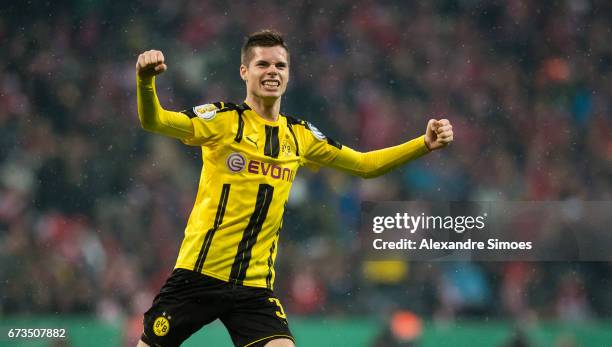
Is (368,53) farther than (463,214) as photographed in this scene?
Yes

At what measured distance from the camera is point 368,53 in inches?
408

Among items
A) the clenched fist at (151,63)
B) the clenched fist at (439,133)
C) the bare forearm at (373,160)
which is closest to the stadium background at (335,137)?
the bare forearm at (373,160)

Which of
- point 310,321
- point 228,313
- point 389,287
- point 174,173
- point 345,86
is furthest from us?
point 345,86

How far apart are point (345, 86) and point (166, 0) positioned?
2.22 metres

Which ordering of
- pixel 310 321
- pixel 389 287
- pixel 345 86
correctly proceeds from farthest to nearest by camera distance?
pixel 345 86
pixel 389 287
pixel 310 321

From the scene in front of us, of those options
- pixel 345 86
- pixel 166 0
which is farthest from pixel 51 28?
pixel 345 86

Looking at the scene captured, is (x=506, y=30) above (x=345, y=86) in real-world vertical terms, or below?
above

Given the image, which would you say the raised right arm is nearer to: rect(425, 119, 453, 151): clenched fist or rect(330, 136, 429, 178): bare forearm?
rect(330, 136, 429, 178): bare forearm

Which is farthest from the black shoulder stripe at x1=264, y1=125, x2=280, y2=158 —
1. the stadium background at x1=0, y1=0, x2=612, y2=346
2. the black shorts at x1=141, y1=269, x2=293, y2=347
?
the stadium background at x1=0, y1=0, x2=612, y2=346

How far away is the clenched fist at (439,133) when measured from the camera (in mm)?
4465

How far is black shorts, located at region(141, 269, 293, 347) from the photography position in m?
4.14

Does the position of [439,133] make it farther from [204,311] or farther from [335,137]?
[335,137]

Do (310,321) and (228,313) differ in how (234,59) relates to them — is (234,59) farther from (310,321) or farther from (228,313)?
(228,313)

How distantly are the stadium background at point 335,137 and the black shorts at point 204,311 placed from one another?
11.4 feet
